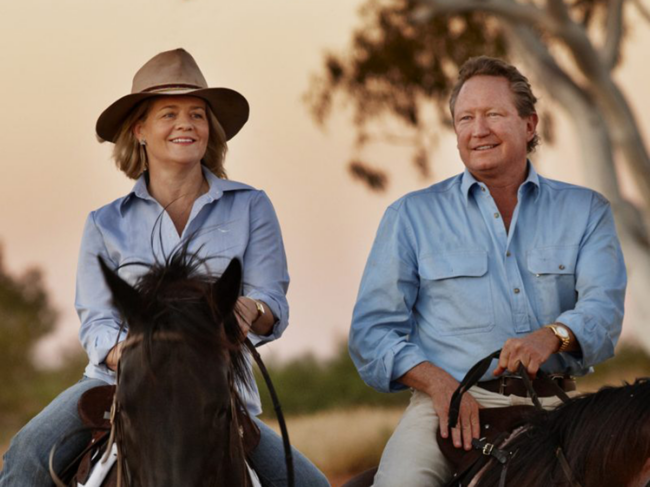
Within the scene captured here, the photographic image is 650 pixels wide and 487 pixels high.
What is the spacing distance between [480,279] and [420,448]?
32.8 inches

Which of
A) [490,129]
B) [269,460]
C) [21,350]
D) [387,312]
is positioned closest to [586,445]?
[387,312]

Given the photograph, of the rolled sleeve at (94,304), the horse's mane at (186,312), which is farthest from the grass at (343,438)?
the horse's mane at (186,312)

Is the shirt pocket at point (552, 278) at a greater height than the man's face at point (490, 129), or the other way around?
the man's face at point (490, 129)

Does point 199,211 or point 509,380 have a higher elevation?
point 199,211

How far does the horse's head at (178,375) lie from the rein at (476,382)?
1033 millimetres

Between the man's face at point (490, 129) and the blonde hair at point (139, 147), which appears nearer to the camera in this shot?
the man's face at point (490, 129)

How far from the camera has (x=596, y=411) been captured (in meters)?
3.89

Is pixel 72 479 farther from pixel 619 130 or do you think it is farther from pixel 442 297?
pixel 619 130

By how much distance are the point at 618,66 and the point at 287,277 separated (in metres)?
14.2

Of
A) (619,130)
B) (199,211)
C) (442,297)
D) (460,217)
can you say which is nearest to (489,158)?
(460,217)

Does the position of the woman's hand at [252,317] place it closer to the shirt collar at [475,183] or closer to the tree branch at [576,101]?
the shirt collar at [475,183]

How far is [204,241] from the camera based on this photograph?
4.81 meters

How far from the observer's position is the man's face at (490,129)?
4.91m

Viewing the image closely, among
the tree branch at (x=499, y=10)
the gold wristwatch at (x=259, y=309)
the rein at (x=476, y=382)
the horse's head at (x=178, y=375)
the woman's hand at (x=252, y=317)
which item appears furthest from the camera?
the tree branch at (x=499, y=10)
